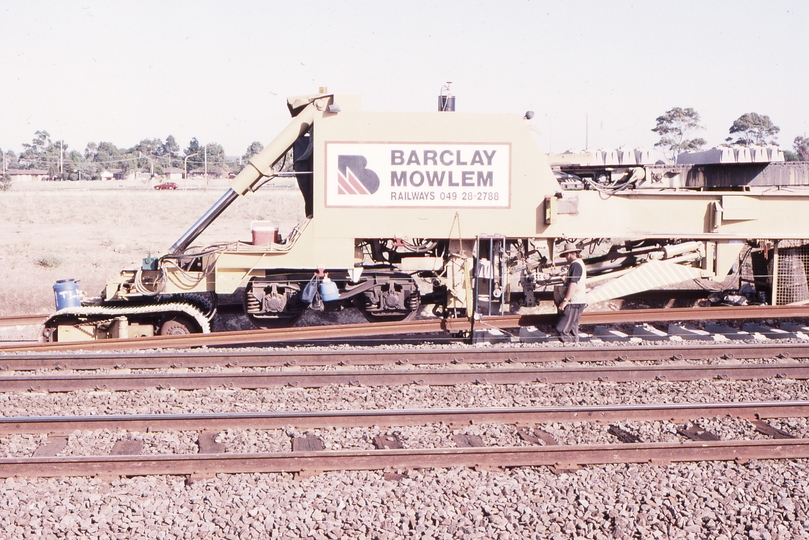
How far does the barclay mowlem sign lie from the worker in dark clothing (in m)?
1.41

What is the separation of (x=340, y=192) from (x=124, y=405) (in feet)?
13.4

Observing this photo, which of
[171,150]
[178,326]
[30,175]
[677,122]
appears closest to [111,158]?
[171,150]

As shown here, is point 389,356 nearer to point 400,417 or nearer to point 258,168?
point 400,417

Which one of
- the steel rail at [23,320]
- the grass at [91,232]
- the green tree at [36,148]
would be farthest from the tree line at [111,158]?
the steel rail at [23,320]

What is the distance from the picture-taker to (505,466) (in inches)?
246

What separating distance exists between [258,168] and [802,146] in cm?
6500

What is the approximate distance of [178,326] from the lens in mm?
10852

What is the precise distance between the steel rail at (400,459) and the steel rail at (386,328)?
4006 mm

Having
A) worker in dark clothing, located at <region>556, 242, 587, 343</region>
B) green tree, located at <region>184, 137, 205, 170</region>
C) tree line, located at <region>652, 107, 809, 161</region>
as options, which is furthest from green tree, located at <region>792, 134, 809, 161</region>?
green tree, located at <region>184, 137, 205, 170</region>

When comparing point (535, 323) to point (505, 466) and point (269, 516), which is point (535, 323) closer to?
point (505, 466)

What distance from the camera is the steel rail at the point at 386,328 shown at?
10.1m

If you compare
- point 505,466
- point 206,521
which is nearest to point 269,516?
point 206,521

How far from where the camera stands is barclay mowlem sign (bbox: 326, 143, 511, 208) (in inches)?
412

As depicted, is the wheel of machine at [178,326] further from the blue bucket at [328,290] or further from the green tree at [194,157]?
the green tree at [194,157]
